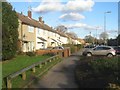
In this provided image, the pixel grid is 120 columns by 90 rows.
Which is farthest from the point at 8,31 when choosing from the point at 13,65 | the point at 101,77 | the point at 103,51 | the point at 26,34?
the point at 26,34

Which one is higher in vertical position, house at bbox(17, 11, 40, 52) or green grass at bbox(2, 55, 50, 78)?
house at bbox(17, 11, 40, 52)

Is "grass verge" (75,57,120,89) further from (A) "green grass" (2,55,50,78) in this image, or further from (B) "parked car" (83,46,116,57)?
(B) "parked car" (83,46,116,57)

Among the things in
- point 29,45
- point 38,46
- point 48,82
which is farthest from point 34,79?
point 38,46

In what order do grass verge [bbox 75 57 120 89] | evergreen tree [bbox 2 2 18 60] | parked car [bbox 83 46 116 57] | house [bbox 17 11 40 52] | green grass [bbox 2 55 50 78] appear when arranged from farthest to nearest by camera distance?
house [bbox 17 11 40 52]
parked car [bbox 83 46 116 57]
evergreen tree [bbox 2 2 18 60]
green grass [bbox 2 55 50 78]
grass verge [bbox 75 57 120 89]

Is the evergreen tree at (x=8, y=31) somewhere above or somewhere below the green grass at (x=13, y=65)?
above

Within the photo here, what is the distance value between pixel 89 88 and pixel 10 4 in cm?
1861

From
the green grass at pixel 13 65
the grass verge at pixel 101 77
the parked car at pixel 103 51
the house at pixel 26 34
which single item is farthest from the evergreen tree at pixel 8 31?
the house at pixel 26 34

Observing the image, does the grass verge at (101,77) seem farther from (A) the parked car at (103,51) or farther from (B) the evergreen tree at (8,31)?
(A) the parked car at (103,51)

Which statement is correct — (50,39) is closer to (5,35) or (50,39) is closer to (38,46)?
(38,46)

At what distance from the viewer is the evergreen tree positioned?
26.6m

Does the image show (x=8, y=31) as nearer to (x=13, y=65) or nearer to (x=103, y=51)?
(x=13, y=65)

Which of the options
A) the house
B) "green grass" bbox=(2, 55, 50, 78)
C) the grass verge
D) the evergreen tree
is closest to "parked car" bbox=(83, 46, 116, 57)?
the house

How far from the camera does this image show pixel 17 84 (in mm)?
13258

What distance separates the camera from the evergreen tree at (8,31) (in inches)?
1049
